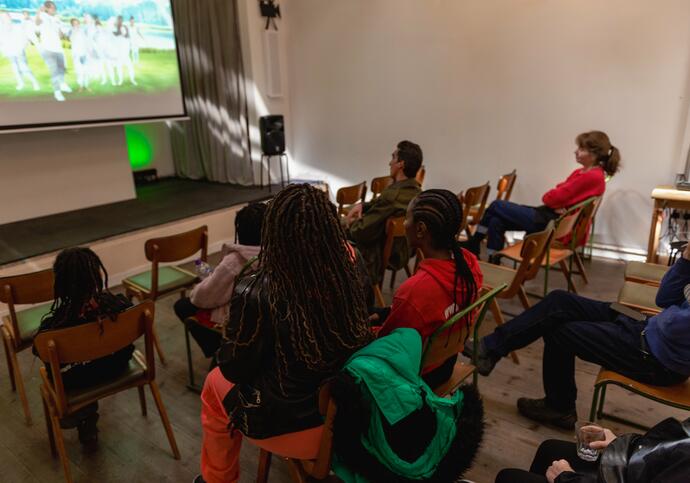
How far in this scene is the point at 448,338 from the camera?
58.9 inches

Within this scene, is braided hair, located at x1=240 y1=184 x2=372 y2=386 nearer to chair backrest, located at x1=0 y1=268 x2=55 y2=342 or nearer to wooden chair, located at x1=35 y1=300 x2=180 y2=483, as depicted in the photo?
wooden chair, located at x1=35 y1=300 x2=180 y2=483

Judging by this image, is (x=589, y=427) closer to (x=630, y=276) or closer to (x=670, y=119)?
(x=630, y=276)

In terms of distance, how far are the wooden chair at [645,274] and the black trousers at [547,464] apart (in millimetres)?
1628

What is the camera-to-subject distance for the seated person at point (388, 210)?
2.84 meters

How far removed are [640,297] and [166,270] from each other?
2.67m

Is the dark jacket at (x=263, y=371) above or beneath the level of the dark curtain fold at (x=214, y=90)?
beneath

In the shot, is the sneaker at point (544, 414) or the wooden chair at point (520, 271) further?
the wooden chair at point (520, 271)

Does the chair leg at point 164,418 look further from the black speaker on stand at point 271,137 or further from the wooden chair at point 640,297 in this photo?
the black speaker on stand at point 271,137

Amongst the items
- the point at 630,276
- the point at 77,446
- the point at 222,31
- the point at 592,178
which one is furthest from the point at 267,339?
the point at 222,31

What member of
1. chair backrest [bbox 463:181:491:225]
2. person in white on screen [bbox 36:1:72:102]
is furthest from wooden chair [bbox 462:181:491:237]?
person in white on screen [bbox 36:1:72:102]

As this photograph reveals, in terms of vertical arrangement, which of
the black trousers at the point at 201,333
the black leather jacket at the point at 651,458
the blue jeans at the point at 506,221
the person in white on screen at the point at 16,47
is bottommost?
the black trousers at the point at 201,333

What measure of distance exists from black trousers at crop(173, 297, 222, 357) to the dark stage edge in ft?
5.93

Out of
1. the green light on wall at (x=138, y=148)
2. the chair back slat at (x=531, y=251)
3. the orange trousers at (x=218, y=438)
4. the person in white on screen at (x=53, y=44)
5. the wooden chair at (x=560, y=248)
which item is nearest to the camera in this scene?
the orange trousers at (x=218, y=438)

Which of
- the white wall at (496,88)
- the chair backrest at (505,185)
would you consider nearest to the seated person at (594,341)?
the chair backrest at (505,185)
